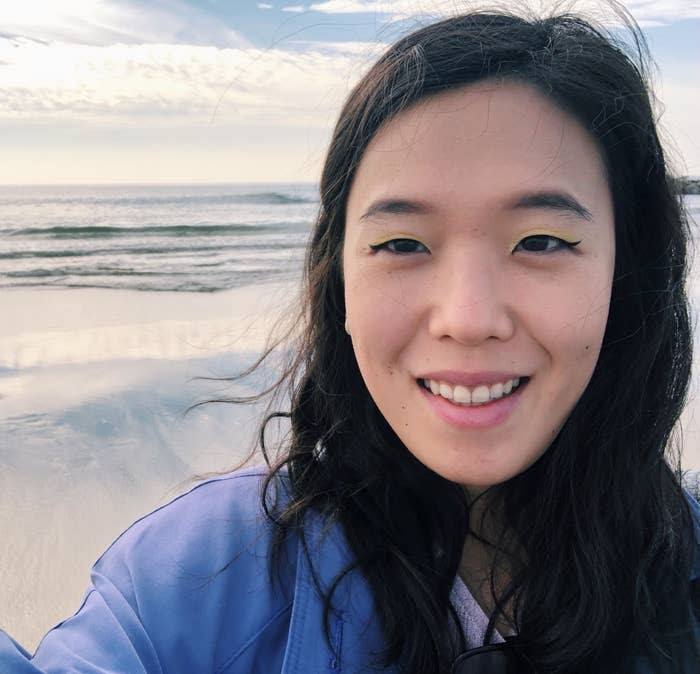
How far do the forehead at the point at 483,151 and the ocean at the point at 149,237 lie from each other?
4.62 m

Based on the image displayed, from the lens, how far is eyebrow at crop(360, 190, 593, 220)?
1437 millimetres

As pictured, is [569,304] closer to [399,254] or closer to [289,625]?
[399,254]

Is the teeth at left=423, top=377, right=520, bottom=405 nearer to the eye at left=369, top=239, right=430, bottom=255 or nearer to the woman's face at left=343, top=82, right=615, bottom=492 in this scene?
the woman's face at left=343, top=82, right=615, bottom=492

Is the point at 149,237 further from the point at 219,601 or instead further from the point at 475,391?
the point at 475,391

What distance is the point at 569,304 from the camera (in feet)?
4.76

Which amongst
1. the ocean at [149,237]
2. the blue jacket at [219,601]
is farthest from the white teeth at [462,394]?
the ocean at [149,237]

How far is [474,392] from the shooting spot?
4.84 feet

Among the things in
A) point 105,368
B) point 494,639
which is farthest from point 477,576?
point 105,368

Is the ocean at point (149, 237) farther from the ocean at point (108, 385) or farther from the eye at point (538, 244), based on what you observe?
the eye at point (538, 244)

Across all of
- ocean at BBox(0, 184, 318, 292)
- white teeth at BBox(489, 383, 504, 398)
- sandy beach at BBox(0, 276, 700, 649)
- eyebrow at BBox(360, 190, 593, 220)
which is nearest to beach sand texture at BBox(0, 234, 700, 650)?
sandy beach at BBox(0, 276, 700, 649)

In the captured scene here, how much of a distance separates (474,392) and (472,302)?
0.62 ft

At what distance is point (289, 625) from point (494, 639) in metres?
0.45

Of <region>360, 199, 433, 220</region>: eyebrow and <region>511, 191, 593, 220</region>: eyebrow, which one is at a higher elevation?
<region>511, 191, 593, 220</region>: eyebrow

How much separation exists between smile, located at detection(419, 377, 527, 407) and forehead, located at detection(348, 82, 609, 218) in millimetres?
340
